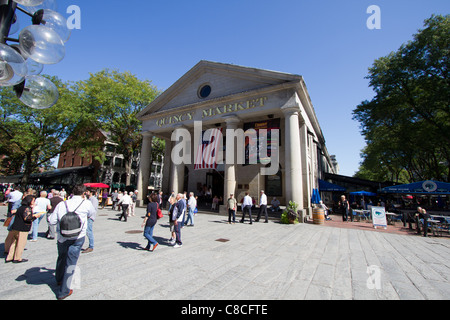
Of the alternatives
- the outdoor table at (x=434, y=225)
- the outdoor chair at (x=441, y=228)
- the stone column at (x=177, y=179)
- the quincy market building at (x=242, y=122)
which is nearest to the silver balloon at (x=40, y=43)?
the quincy market building at (x=242, y=122)

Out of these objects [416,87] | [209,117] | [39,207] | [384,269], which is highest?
[416,87]

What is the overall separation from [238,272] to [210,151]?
1284 cm

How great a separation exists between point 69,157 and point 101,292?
52739 millimetres

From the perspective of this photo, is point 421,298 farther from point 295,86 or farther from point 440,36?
point 440,36

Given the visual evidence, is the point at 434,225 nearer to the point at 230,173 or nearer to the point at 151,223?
the point at 230,173

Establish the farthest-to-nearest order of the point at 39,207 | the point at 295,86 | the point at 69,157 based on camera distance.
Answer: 1. the point at 69,157
2. the point at 295,86
3. the point at 39,207

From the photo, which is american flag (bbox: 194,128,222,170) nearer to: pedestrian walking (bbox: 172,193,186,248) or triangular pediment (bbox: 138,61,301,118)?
triangular pediment (bbox: 138,61,301,118)

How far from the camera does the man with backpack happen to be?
3.40m

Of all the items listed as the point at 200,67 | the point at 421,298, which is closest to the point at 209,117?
the point at 200,67

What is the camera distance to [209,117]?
60.5ft

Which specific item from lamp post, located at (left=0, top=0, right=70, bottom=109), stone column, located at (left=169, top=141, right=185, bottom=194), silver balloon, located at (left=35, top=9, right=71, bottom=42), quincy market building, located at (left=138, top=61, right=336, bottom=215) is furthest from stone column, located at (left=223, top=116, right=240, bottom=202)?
silver balloon, located at (left=35, top=9, right=71, bottom=42)

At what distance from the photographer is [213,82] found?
779 inches

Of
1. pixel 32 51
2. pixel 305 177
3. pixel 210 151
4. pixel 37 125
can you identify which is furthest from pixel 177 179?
pixel 37 125

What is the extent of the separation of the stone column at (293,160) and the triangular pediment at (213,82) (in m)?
2.68
